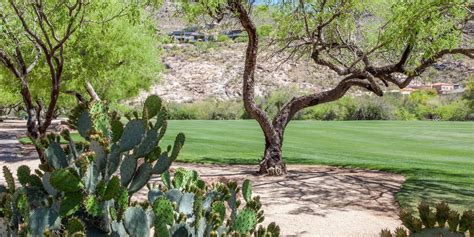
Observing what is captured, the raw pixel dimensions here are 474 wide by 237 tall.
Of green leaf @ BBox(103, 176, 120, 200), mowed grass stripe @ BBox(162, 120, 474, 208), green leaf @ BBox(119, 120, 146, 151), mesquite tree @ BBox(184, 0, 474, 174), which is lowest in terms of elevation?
mowed grass stripe @ BBox(162, 120, 474, 208)

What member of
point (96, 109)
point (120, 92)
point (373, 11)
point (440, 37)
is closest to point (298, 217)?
point (440, 37)

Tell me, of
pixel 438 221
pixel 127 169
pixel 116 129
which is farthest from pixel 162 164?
pixel 438 221

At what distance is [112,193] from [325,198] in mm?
8281

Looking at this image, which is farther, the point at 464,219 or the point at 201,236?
the point at 201,236

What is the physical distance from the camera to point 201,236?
7.79 ft

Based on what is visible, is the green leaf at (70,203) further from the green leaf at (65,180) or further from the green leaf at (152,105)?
the green leaf at (152,105)

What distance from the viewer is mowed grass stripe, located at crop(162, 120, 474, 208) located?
1194 cm

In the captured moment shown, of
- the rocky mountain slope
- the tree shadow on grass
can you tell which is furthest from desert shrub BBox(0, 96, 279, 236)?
the rocky mountain slope

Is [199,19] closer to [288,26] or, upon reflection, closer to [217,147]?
[288,26]

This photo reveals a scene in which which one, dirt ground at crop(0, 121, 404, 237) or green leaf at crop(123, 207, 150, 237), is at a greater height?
green leaf at crop(123, 207, 150, 237)

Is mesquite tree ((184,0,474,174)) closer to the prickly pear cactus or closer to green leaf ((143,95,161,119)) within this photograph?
green leaf ((143,95,161,119))

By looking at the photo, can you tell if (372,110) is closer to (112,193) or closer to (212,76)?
(212,76)

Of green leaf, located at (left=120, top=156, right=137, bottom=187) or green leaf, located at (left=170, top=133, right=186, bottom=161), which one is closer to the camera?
green leaf, located at (left=120, top=156, right=137, bottom=187)

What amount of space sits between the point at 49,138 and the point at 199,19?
11443 mm
